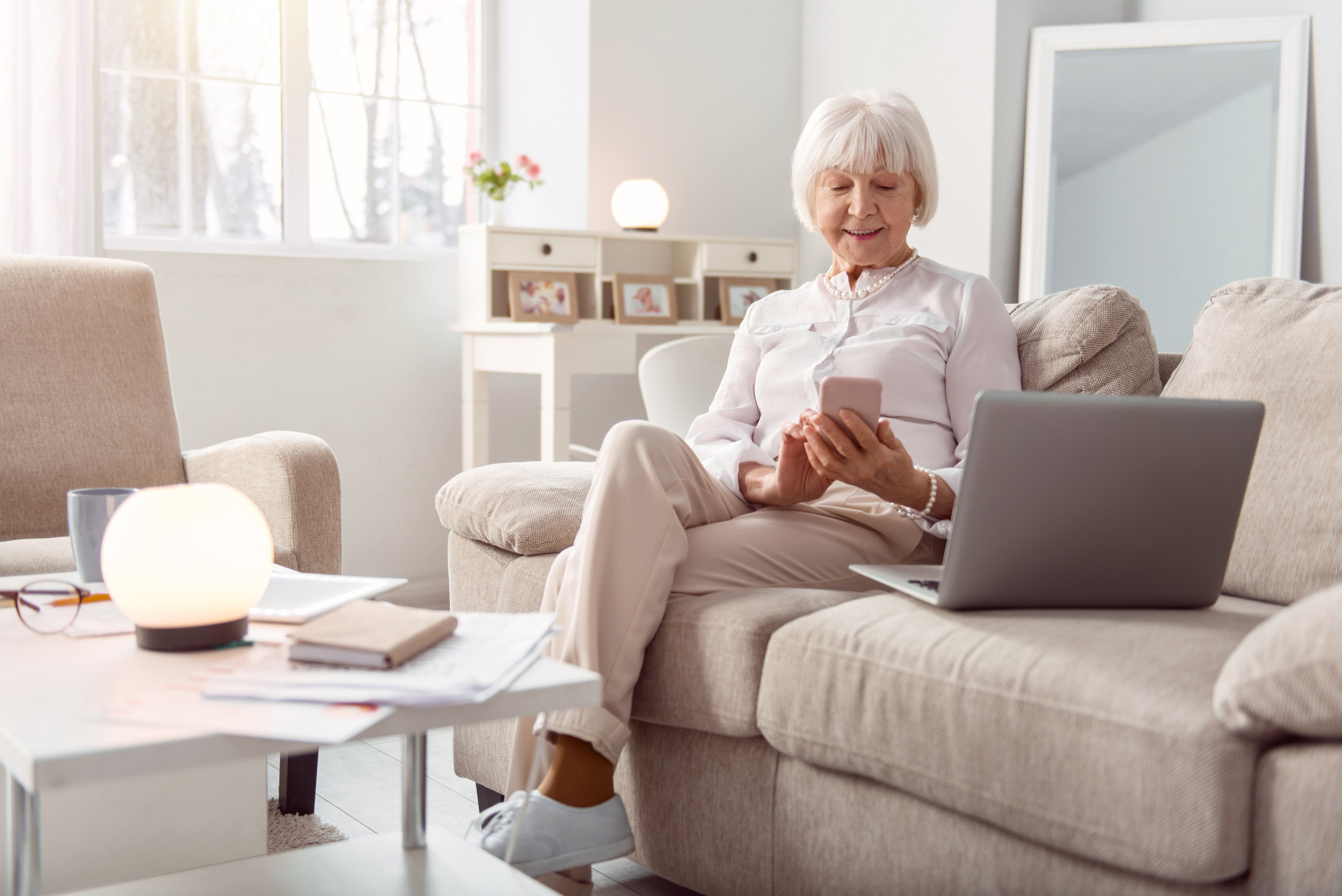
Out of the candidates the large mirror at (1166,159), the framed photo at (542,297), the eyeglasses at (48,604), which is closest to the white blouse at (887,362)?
the eyeglasses at (48,604)

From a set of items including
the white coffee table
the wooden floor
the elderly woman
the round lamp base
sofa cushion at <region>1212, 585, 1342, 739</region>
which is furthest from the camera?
the wooden floor

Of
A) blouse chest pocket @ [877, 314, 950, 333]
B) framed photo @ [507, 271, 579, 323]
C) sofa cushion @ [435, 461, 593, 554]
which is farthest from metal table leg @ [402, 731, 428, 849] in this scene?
framed photo @ [507, 271, 579, 323]

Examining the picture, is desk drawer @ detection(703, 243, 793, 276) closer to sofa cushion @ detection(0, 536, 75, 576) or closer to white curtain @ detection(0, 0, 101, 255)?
white curtain @ detection(0, 0, 101, 255)

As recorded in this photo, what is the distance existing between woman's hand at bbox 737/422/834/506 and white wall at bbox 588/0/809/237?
7.10ft

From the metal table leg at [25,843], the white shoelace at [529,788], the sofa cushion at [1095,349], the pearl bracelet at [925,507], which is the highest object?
the sofa cushion at [1095,349]

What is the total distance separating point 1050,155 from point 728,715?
2.65 metres

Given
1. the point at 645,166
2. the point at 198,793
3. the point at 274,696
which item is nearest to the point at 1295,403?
the point at 274,696

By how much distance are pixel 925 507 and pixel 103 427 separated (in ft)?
5.05

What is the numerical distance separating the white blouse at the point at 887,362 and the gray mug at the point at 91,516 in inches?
31.9

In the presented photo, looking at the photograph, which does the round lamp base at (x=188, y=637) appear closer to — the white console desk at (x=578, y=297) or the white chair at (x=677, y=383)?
the white chair at (x=677, y=383)

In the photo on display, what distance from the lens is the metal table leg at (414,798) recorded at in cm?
117

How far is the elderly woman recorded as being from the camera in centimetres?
139

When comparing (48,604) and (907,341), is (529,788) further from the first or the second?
(907,341)

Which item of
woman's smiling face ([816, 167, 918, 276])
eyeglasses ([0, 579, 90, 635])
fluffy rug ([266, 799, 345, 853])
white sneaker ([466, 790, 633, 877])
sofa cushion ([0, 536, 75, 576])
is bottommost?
fluffy rug ([266, 799, 345, 853])
